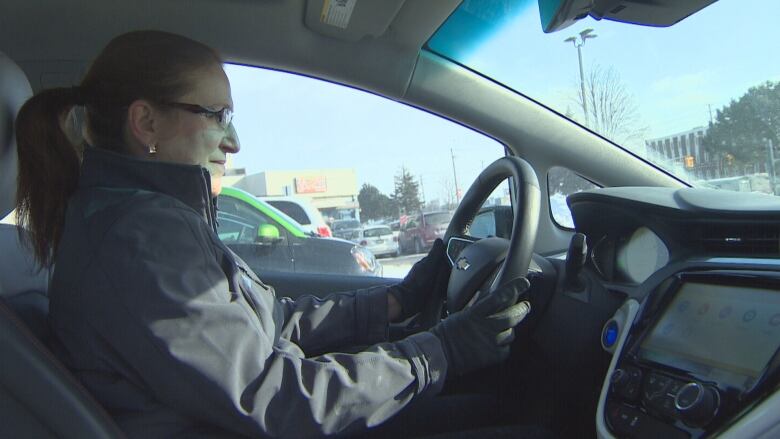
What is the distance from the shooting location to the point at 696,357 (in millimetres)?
1120

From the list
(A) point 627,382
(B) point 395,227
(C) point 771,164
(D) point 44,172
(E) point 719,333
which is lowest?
(A) point 627,382

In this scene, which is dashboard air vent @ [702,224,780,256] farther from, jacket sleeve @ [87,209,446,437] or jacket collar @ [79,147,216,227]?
jacket collar @ [79,147,216,227]

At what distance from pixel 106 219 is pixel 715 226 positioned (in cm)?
126

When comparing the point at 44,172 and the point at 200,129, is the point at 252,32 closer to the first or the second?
the point at 200,129

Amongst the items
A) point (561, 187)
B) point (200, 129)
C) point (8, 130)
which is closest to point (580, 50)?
point (561, 187)

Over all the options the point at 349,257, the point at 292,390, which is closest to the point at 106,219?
the point at 292,390

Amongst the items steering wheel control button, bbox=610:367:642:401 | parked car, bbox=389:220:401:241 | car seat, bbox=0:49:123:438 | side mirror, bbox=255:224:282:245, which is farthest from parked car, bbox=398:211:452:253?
car seat, bbox=0:49:123:438

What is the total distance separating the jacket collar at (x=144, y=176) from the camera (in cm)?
122

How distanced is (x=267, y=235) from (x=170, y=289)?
2212 mm

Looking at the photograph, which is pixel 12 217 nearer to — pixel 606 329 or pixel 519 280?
pixel 519 280

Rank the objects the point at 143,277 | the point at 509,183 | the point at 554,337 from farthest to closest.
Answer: the point at 509,183
the point at 554,337
the point at 143,277

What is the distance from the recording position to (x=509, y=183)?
7.26 feet

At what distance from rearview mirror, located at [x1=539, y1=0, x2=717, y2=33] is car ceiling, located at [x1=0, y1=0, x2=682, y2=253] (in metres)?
0.85

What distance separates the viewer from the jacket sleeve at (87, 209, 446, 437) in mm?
1011
